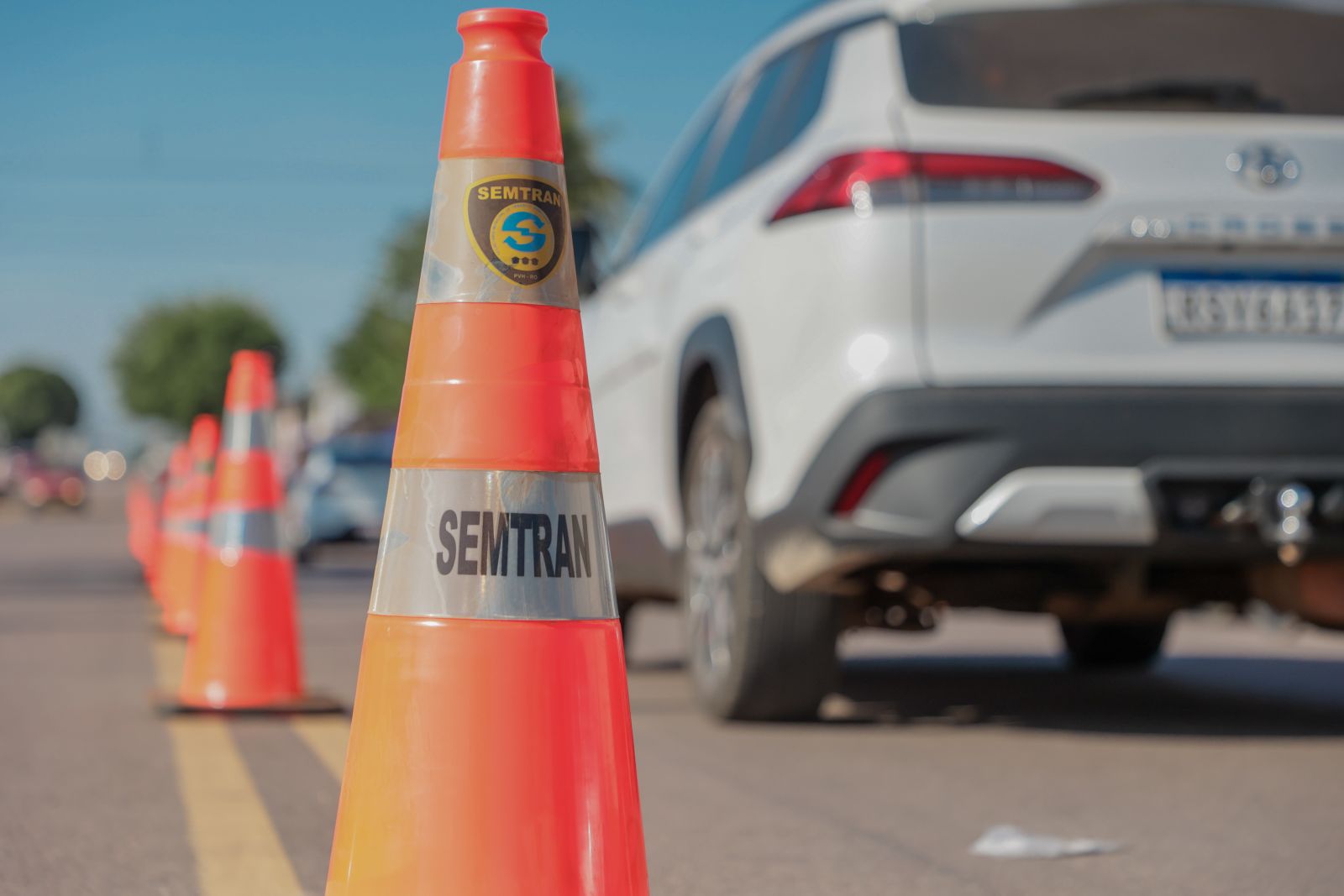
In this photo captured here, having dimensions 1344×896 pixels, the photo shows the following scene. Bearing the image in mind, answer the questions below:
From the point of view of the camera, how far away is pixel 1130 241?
204 inches

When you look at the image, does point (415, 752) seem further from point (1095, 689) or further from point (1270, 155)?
point (1095, 689)

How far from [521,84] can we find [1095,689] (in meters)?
5.28

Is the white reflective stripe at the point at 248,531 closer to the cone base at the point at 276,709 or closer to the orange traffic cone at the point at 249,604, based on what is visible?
the orange traffic cone at the point at 249,604

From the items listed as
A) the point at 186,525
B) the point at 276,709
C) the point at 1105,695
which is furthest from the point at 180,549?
the point at 1105,695

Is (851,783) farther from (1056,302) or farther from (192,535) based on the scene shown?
(192,535)

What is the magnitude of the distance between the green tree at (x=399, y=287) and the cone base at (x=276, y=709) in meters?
33.3

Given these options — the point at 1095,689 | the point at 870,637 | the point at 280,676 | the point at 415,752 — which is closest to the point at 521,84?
the point at 415,752

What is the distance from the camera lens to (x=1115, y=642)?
8.34 meters

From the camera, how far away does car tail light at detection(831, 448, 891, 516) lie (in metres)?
5.25

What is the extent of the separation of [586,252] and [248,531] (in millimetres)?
1866

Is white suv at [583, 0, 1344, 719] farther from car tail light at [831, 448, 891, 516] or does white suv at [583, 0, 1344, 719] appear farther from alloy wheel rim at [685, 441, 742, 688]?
alloy wheel rim at [685, 441, 742, 688]

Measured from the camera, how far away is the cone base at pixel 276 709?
6496 millimetres

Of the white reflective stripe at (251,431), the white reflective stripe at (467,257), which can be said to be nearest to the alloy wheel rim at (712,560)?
the white reflective stripe at (251,431)

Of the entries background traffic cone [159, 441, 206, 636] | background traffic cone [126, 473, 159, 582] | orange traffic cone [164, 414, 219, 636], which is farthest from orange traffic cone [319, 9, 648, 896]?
background traffic cone [126, 473, 159, 582]
